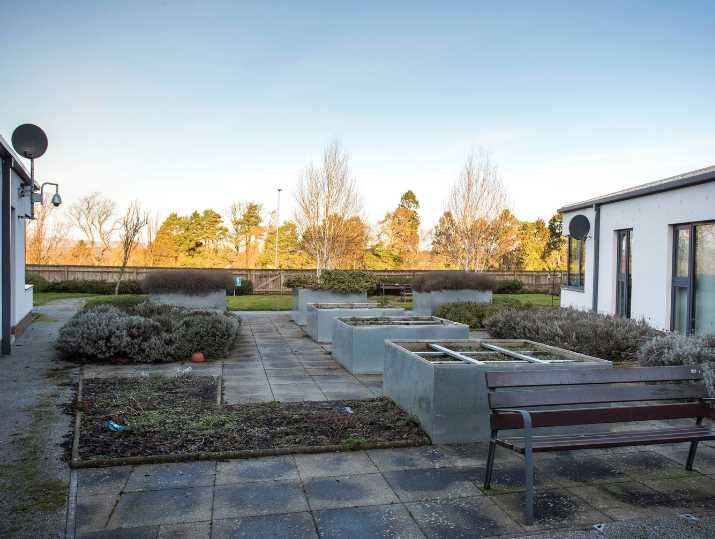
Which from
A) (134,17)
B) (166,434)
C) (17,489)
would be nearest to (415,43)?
(134,17)

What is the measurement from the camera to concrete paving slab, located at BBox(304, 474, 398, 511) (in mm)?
3535

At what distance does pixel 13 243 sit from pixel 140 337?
4.63m

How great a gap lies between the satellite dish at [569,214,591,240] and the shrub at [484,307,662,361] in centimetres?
372

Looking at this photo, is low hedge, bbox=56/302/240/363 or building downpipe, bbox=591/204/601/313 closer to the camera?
low hedge, bbox=56/302/240/363

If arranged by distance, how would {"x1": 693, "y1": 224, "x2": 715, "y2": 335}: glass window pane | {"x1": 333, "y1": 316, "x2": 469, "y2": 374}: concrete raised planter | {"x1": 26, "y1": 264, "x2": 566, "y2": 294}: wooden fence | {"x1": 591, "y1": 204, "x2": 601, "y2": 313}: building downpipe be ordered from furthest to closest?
1. {"x1": 26, "y1": 264, "x2": 566, "y2": 294}: wooden fence
2. {"x1": 591, "y1": 204, "x2": 601, "y2": 313}: building downpipe
3. {"x1": 693, "y1": 224, "x2": 715, "y2": 335}: glass window pane
4. {"x1": 333, "y1": 316, "x2": 469, "y2": 374}: concrete raised planter

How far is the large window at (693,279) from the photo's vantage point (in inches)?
385

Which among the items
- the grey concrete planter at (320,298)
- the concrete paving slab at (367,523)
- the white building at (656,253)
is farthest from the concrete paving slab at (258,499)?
the grey concrete planter at (320,298)

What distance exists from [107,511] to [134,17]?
35.3ft

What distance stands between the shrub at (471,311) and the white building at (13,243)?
980cm

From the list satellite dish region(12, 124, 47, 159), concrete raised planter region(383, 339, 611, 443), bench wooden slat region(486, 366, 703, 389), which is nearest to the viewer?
bench wooden slat region(486, 366, 703, 389)

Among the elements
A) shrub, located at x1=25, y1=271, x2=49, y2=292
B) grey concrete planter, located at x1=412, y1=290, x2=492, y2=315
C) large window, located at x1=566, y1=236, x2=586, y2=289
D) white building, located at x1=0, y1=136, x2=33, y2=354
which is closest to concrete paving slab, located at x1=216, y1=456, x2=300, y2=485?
white building, located at x1=0, y1=136, x2=33, y2=354

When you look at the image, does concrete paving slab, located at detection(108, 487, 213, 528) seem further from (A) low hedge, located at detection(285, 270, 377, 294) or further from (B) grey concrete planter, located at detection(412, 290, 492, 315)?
(B) grey concrete planter, located at detection(412, 290, 492, 315)

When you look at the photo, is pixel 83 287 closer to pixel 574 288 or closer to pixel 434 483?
pixel 574 288

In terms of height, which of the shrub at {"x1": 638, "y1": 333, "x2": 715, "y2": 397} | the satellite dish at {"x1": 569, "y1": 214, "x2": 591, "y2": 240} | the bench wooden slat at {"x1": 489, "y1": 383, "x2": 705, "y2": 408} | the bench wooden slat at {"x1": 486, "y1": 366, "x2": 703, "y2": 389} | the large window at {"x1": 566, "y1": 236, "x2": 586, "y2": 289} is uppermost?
the satellite dish at {"x1": 569, "y1": 214, "x2": 591, "y2": 240}
